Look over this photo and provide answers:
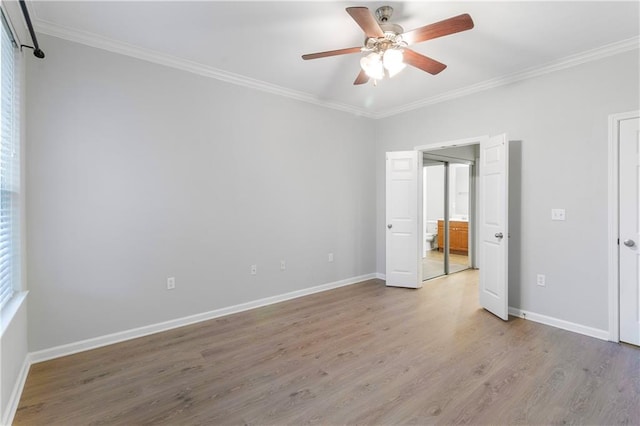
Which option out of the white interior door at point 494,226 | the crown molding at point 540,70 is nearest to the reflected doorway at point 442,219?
the crown molding at point 540,70

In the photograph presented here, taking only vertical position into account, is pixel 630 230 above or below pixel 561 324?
above

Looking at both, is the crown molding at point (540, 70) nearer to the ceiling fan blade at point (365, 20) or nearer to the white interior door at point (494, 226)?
the white interior door at point (494, 226)

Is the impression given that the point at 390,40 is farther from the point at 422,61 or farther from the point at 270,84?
the point at 270,84

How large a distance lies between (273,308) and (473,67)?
3.56 meters

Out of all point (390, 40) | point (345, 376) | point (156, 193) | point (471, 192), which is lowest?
point (345, 376)

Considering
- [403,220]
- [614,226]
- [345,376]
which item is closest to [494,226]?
[614,226]

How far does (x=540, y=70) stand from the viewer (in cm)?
334

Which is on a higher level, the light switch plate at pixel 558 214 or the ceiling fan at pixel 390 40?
the ceiling fan at pixel 390 40

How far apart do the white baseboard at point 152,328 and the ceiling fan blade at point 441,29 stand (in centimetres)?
319

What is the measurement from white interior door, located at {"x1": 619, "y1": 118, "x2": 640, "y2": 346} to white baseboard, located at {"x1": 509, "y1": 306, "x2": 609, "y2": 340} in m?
0.16

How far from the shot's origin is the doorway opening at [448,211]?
5.49 m

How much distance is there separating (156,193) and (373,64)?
2.37m

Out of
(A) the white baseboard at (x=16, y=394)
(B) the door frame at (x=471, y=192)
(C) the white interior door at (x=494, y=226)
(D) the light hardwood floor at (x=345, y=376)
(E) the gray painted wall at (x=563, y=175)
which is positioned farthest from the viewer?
(B) the door frame at (x=471, y=192)

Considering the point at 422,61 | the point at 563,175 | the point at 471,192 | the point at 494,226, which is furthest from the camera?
the point at 471,192
